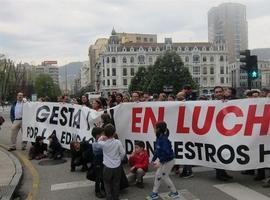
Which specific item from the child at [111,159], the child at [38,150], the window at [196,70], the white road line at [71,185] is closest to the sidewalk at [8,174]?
the child at [38,150]

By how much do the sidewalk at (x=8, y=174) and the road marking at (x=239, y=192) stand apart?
3.80 meters

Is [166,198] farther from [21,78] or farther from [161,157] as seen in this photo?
[21,78]

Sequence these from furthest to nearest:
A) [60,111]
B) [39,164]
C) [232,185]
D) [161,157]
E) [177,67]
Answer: [177,67] < [60,111] < [39,164] < [232,185] < [161,157]

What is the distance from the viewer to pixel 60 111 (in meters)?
13.0

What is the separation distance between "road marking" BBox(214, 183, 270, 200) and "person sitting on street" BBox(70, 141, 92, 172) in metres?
3.11

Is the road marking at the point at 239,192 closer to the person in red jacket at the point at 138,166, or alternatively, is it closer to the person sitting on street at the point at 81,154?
the person in red jacket at the point at 138,166

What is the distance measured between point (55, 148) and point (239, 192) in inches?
237

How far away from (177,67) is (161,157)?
91970mm

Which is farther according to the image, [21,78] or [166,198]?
[21,78]

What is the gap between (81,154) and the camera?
10391 millimetres

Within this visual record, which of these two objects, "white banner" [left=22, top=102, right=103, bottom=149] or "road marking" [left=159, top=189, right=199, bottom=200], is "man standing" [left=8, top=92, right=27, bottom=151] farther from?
"road marking" [left=159, top=189, right=199, bottom=200]

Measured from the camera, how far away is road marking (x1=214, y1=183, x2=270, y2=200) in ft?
24.8

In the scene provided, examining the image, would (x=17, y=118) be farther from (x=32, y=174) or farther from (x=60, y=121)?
(x=32, y=174)

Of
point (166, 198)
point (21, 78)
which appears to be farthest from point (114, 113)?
point (21, 78)
